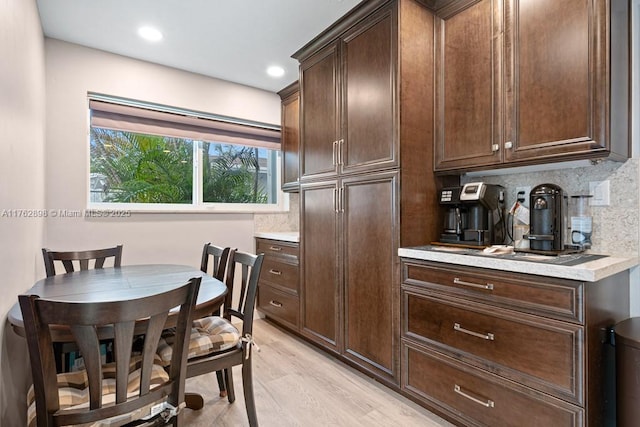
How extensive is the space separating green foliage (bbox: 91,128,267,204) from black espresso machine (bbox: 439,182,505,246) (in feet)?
7.63

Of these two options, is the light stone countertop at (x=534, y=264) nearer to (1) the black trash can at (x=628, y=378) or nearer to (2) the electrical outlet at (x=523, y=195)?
(1) the black trash can at (x=628, y=378)

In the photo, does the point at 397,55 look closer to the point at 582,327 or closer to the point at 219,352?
the point at 582,327

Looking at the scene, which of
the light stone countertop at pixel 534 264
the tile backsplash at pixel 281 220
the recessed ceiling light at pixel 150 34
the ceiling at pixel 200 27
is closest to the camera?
the light stone countertop at pixel 534 264

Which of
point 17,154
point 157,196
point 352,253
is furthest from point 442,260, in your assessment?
point 157,196

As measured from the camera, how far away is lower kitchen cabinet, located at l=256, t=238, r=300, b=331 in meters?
2.97

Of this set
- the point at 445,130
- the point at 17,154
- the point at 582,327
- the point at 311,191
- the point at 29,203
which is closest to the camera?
the point at 582,327

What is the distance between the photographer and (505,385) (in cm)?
149

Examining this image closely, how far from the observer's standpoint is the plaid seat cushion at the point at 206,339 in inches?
61.2

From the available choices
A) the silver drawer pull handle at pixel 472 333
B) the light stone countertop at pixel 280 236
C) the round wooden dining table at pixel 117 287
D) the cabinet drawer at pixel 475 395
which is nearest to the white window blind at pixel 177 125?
the light stone countertop at pixel 280 236

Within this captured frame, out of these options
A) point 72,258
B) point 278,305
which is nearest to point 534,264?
point 278,305

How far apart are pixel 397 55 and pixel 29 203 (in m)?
2.34

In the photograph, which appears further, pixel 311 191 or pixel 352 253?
pixel 311 191

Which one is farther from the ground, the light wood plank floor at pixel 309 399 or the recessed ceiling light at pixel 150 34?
the recessed ceiling light at pixel 150 34

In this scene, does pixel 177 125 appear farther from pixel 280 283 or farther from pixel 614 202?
pixel 614 202
